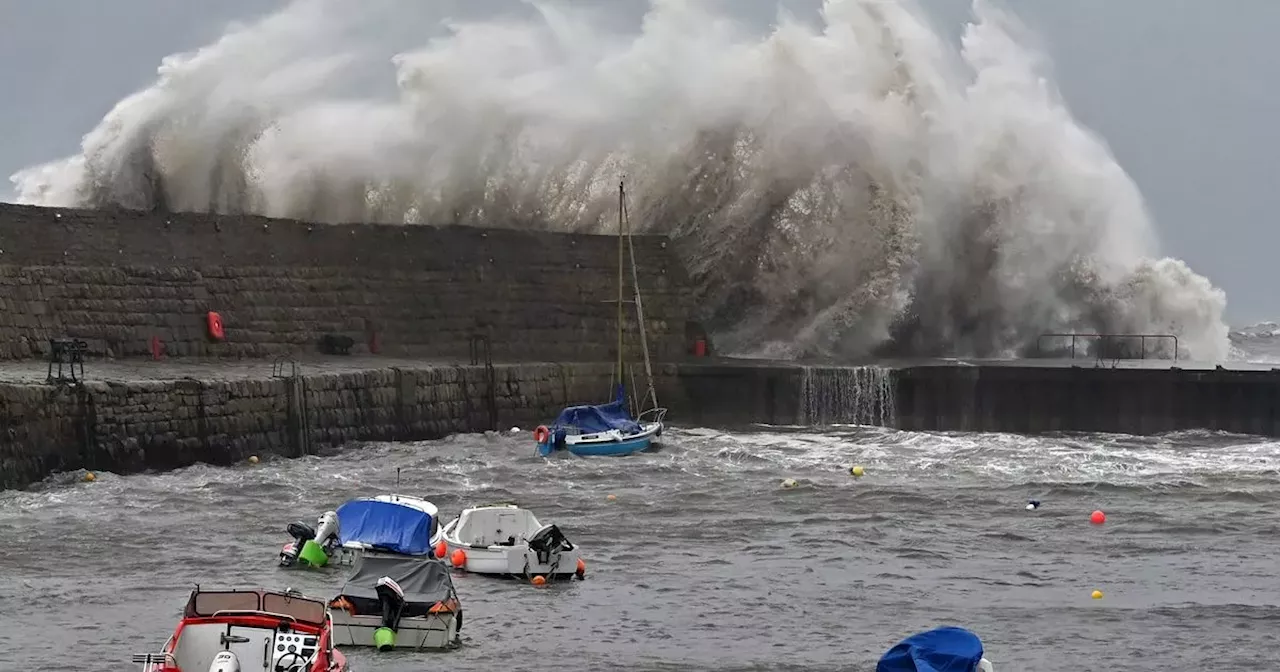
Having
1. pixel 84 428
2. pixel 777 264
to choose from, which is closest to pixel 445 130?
pixel 777 264

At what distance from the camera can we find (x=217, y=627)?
14945mm

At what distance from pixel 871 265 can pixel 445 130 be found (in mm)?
10528

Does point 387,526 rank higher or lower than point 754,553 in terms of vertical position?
higher

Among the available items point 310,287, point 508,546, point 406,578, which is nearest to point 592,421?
point 310,287

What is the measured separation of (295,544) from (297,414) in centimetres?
932

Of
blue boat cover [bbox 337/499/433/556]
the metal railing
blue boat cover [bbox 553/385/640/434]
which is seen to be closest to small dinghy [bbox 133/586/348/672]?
blue boat cover [bbox 337/499/433/556]

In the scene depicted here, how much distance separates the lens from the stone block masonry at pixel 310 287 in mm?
32250

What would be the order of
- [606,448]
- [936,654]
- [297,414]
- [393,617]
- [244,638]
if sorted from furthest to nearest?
1. [606,448]
2. [297,414]
3. [393,617]
4. [936,654]
5. [244,638]

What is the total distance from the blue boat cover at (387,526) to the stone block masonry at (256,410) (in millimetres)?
5827

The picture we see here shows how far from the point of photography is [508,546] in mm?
21750

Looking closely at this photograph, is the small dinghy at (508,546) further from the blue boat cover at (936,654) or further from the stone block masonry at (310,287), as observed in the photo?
the stone block masonry at (310,287)

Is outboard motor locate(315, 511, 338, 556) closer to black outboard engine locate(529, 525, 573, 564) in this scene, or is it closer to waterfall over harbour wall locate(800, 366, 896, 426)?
black outboard engine locate(529, 525, 573, 564)

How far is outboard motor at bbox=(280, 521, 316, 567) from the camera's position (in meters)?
21.1

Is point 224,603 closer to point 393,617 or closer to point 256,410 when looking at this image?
point 393,617
